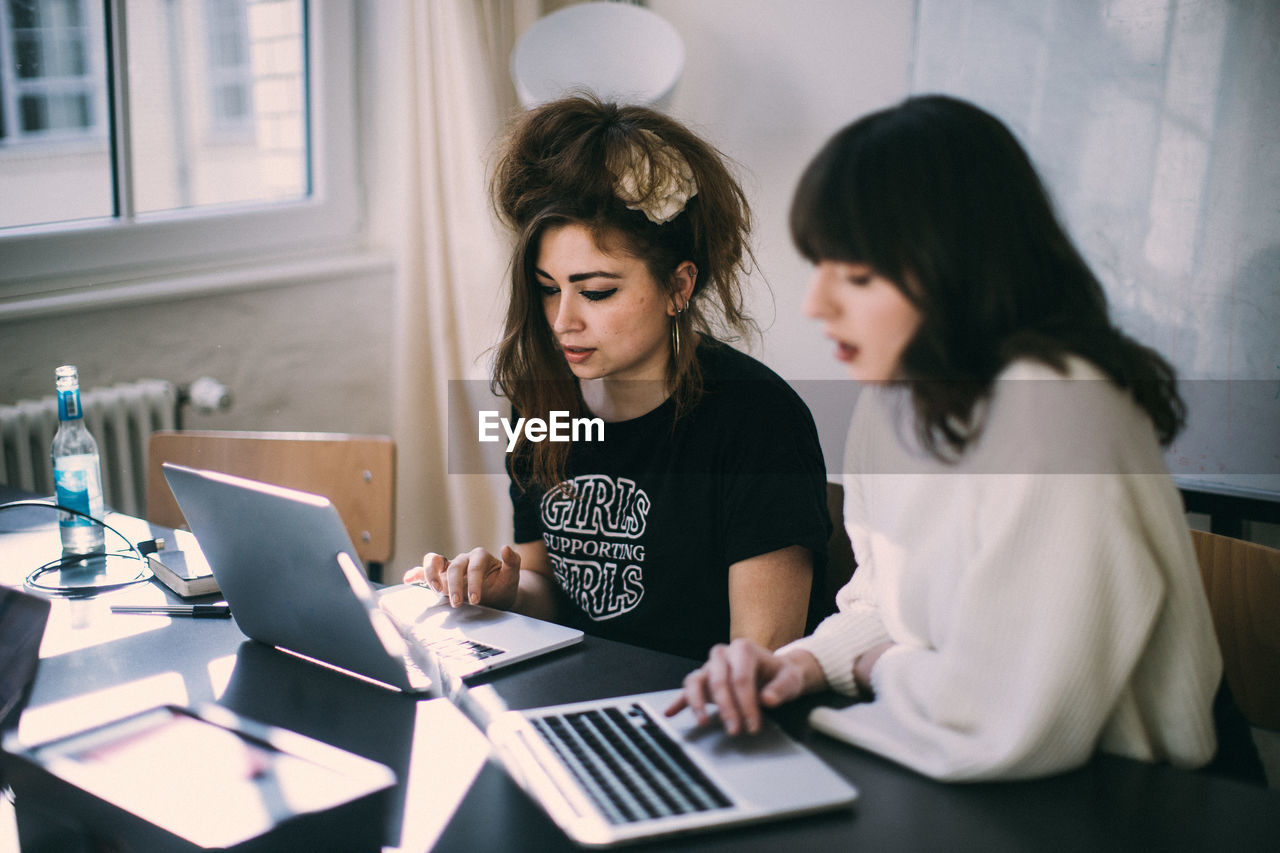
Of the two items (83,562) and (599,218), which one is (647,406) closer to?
(599,218)

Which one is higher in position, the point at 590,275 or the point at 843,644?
the point at 590,275

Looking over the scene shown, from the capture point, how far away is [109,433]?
196 cm

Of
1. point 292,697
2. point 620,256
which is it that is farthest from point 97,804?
point 620,256

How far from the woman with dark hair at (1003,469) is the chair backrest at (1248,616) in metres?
0.37

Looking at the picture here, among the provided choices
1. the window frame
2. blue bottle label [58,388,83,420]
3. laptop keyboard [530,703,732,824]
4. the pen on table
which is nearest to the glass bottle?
blue bottle label [58,388,83,420]

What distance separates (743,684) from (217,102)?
6.96 ft

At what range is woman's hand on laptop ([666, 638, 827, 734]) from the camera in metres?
0.78

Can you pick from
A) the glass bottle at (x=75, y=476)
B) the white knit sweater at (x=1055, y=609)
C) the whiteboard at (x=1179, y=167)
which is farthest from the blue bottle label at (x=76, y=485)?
the whiteboard at (x=1179, y=167)

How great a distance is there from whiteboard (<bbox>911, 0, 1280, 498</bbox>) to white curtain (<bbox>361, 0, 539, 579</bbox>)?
1.12 meters

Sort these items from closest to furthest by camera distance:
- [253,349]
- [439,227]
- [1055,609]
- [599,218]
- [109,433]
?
1. [1055,609]
2. [599,218]
3. [109,433]
4. [253,349]
5. [439,227]

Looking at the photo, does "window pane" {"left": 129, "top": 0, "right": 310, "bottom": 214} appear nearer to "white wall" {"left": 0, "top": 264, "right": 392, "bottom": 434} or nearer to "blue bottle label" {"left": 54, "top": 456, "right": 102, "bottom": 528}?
"white wall" {"left": 0, "top": 264, "right": 392, "bottom": 434}

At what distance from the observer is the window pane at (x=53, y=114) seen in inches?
76.6

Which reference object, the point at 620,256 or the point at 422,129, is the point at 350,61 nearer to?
the point at 422,129

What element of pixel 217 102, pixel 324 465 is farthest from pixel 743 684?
pixel 217 102
